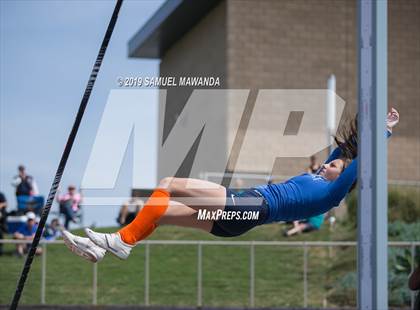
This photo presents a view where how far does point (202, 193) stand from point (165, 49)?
537 inches

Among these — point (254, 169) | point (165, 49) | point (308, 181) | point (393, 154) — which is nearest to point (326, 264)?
point (254, 169)

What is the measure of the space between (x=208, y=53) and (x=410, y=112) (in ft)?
12.0

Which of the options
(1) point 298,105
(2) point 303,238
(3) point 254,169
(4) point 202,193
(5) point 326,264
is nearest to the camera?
(4) point 202,193

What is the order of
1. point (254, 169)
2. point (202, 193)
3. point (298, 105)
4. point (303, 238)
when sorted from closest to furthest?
point (202, 193), point (303, 238), point (254, 169), point (298, 105)

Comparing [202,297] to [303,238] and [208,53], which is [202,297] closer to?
[303,238]

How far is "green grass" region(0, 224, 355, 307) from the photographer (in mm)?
13031

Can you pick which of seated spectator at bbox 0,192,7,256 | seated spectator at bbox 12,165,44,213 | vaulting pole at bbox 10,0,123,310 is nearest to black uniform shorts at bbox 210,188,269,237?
vaulting pole at bbox 10,0,123,310

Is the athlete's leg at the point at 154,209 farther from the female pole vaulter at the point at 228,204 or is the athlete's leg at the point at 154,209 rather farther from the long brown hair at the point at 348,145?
the long brown hair at the point at 348,145

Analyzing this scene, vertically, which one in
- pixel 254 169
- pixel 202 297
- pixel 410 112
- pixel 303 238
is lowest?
pixel 202 297

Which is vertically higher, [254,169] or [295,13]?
[295,13]

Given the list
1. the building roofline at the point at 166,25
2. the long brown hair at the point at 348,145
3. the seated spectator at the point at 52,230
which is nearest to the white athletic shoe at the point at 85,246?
the long brown hair at the point at 348,145

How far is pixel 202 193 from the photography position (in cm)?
596

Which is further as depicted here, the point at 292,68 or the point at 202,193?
the point at 292,68

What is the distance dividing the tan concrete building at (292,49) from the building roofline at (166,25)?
0.02 metres
